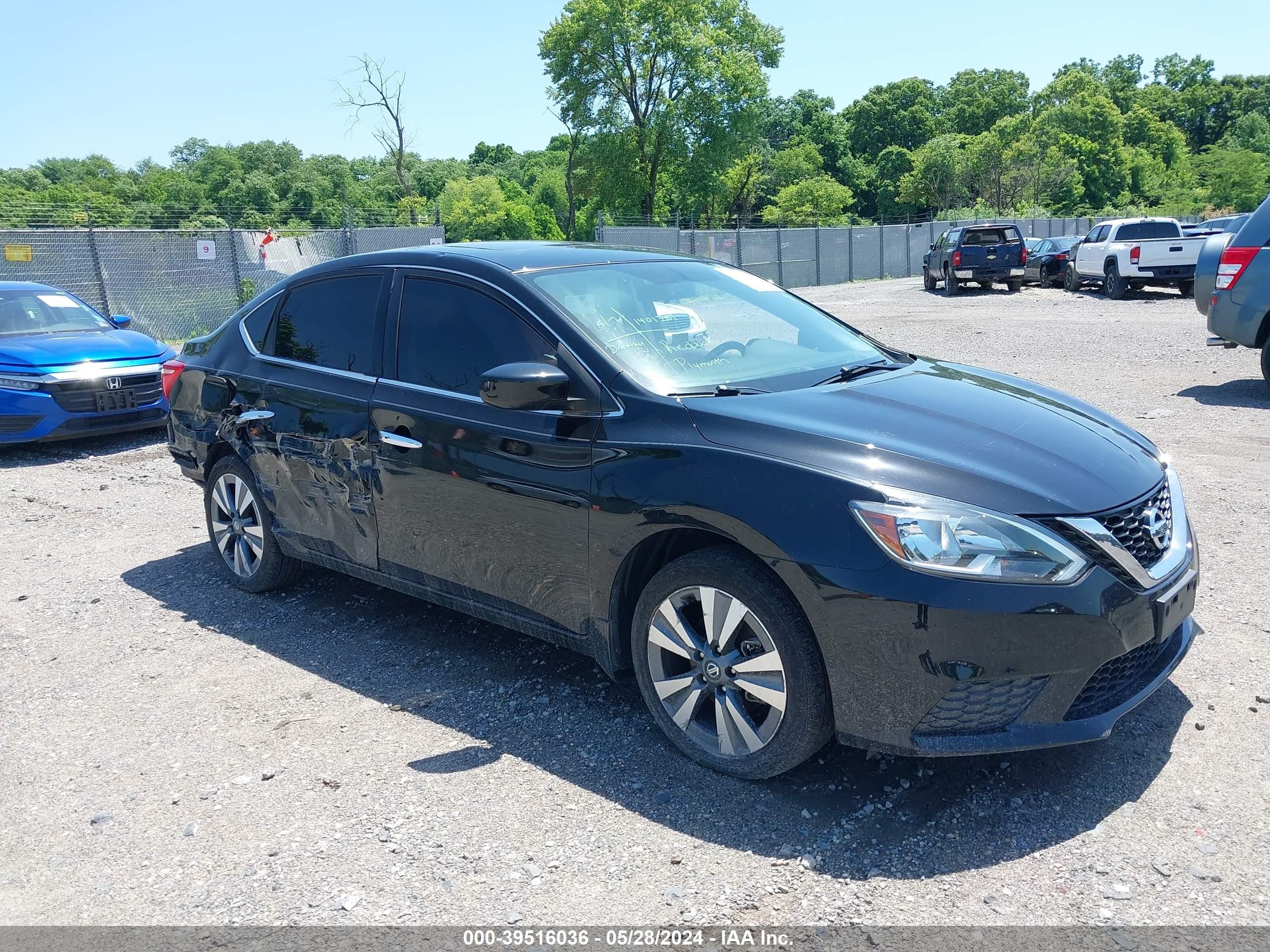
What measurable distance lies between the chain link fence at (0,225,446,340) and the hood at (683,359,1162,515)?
44.5 ft

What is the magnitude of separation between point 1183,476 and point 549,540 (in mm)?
5151

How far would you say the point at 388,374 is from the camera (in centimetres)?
450

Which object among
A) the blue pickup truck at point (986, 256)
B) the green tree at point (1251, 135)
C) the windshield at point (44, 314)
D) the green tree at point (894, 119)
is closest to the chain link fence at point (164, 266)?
the windshield at point (44, 314)

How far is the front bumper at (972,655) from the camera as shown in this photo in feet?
9.57

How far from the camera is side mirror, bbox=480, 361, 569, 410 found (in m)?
3.63

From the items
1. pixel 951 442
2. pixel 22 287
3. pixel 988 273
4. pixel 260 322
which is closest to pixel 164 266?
Answer: pixel 22 287

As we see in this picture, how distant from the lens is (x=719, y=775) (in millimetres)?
3484

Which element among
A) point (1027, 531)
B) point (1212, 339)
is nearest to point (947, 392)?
point (1027, 531)

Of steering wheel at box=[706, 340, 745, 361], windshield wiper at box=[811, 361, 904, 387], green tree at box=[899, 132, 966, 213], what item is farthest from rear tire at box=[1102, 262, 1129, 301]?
green tree at box=[899, 132, 966, 213]

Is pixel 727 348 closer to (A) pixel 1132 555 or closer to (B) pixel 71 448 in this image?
(A) pixel 1132 555

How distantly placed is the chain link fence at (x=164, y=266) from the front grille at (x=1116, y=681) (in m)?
14.5

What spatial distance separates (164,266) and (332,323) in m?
15.5

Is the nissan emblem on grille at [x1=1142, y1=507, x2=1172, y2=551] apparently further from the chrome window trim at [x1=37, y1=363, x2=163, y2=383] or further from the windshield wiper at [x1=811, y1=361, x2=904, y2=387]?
the chrome window trim at [x1=37, y1=363, x2=163, y2=383]

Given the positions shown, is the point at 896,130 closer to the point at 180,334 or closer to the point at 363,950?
the point at 180,334
